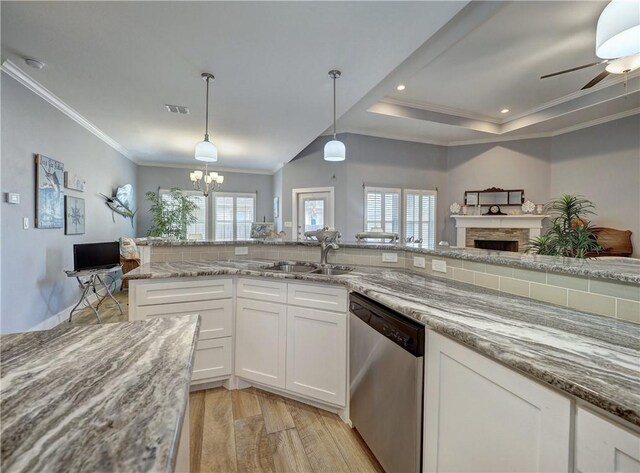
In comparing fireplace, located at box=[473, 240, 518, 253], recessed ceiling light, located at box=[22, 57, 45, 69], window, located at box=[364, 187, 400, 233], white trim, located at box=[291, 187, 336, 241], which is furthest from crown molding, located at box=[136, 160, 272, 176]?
fireplace, located at box=[473, 240, 518, 253]

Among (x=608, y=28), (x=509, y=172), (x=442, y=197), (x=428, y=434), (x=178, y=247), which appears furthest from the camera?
(x=442, y=197)

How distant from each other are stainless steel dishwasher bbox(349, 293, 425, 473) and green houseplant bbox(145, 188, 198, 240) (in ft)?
18.0

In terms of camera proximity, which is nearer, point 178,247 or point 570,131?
point 178,247

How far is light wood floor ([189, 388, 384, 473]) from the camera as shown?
58.8 inches

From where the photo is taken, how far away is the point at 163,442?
1.47ft

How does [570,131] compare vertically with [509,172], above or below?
above

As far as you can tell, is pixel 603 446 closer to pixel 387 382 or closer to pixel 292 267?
pixel 387 382

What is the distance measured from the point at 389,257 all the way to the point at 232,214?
20.2 ft

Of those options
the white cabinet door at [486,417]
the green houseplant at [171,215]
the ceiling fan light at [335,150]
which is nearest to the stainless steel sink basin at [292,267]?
the ceiling fan light at [335,150]

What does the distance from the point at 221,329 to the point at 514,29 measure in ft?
12.4

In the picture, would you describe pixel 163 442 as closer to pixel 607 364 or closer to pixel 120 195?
pixel 607 364

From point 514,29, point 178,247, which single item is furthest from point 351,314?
point 514,29

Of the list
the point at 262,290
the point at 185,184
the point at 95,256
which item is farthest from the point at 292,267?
the point at 185,184

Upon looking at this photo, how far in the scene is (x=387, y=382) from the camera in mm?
1367
